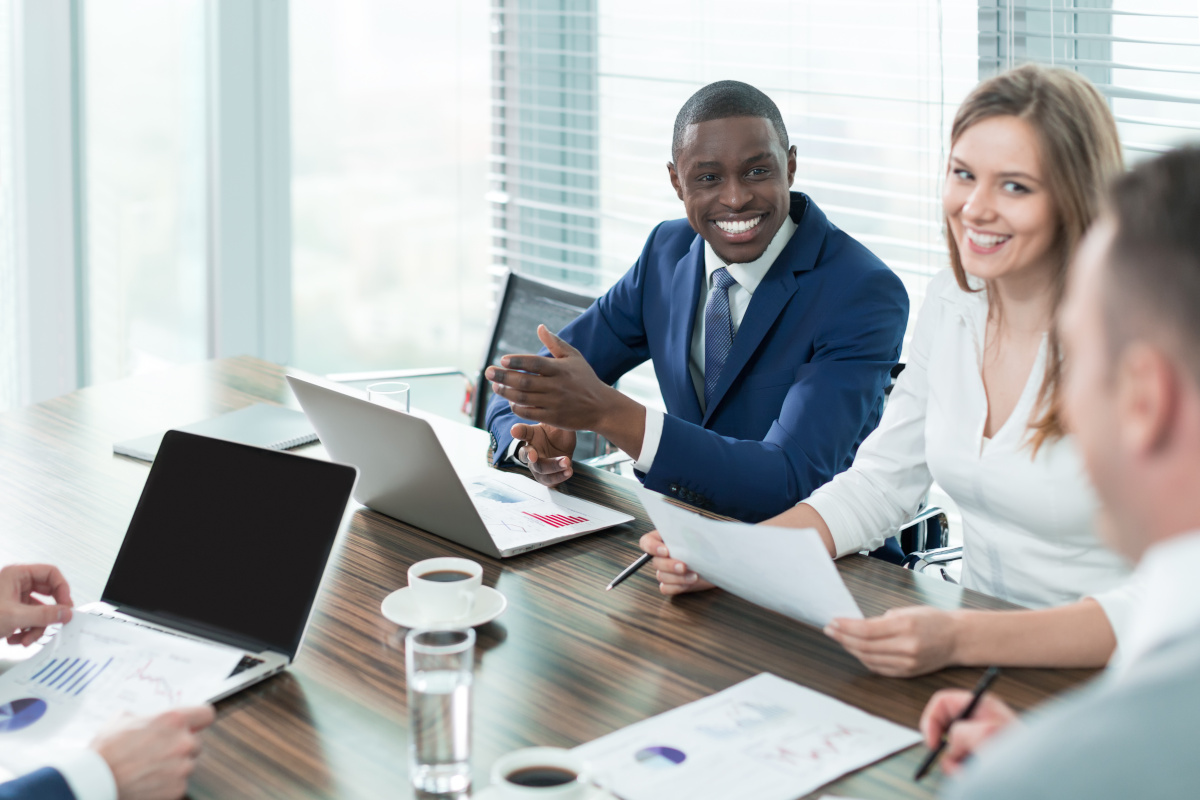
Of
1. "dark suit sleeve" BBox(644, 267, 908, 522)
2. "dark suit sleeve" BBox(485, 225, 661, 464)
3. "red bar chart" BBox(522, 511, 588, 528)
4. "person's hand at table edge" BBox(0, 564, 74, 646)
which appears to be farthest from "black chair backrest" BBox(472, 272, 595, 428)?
"person's hand at table edge" BBox(0, 564, 74, 646)

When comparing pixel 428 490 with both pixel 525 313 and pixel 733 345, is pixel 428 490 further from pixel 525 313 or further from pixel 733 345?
pixel 525 313

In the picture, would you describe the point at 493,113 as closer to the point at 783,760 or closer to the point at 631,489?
the point at 631,489

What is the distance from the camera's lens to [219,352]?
4082 mm

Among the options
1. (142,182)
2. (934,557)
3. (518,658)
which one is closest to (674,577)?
(518,658)

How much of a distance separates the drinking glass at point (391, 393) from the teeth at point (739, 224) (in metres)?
0.69

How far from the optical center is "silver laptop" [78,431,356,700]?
132 centimetres

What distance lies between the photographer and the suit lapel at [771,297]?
2.17m

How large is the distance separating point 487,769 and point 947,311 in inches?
42.0

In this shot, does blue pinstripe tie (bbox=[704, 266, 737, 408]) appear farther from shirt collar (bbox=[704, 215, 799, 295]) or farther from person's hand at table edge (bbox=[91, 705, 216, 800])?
person's hand at table edge (bbox=[91, 705, 216, 800])

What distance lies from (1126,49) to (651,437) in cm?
145

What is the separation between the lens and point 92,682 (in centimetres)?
125

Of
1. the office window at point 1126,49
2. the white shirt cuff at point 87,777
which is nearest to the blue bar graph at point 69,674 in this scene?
the white shirt cuff at point 87,777

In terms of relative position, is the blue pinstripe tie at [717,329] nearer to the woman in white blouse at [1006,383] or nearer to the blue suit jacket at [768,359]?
the blue suit jacket at [768,359]

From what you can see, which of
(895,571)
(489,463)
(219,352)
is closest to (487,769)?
(895,571)
